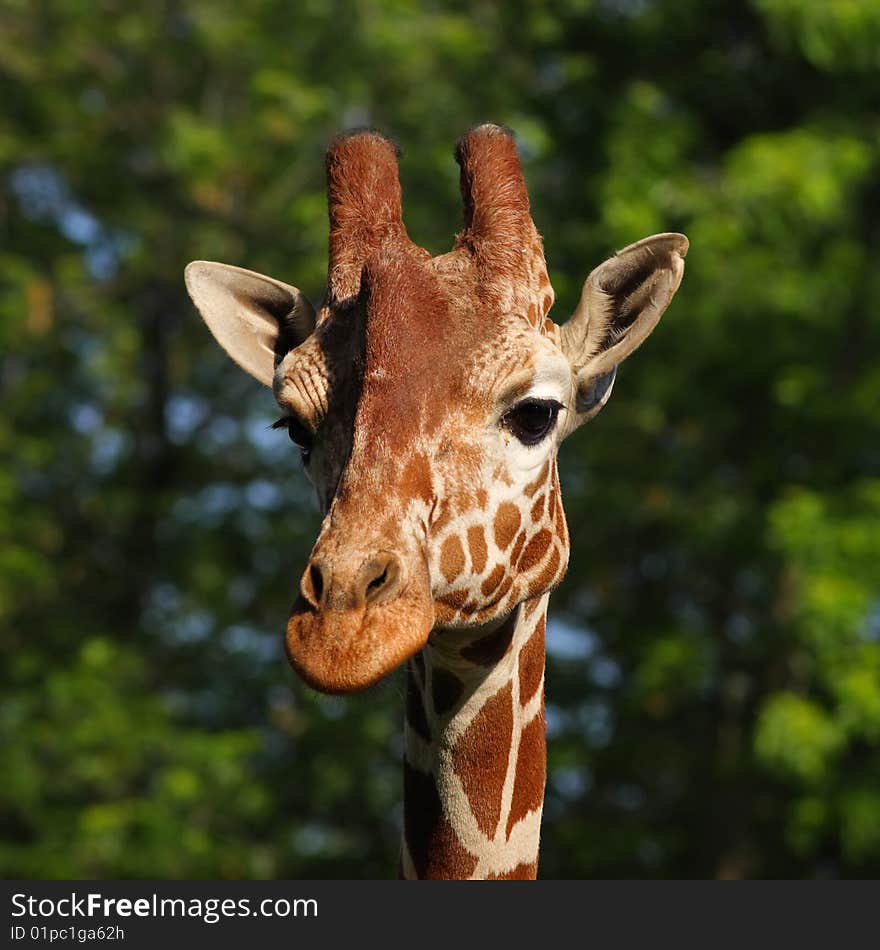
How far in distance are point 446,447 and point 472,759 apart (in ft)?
3.33

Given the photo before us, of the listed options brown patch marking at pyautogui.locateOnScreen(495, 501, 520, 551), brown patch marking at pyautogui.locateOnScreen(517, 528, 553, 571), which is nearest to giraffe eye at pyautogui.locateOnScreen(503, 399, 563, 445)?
brown patch marking at pyautogui.locateOnScreen(495, 501, 520, 551)

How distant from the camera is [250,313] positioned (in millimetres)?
5023

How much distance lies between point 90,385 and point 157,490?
64.8 inches

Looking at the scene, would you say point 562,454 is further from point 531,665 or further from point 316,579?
point 316,579

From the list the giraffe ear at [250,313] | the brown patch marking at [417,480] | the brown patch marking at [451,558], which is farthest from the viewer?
the giraffe ear at [250,313]

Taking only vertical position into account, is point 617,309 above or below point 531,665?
above

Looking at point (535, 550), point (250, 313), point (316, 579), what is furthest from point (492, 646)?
point (250, 313)

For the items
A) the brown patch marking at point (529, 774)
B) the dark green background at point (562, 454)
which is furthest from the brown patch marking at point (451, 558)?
the dark green background at point (562, 454)

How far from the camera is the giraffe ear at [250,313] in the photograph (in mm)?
4941

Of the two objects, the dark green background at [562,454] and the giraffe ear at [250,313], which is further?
the dark green background at [562,454]

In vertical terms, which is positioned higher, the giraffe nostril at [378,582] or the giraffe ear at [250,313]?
the giraffe ear at [250,313]

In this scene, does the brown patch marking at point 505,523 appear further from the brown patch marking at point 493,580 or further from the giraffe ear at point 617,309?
the giraffe ear at point 617,309

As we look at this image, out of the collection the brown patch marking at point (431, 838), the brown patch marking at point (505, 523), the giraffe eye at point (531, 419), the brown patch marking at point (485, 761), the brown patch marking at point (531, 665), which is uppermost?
the giraffe eye at point (531, 419)

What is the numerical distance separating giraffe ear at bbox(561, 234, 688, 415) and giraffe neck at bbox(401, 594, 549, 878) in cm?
81
